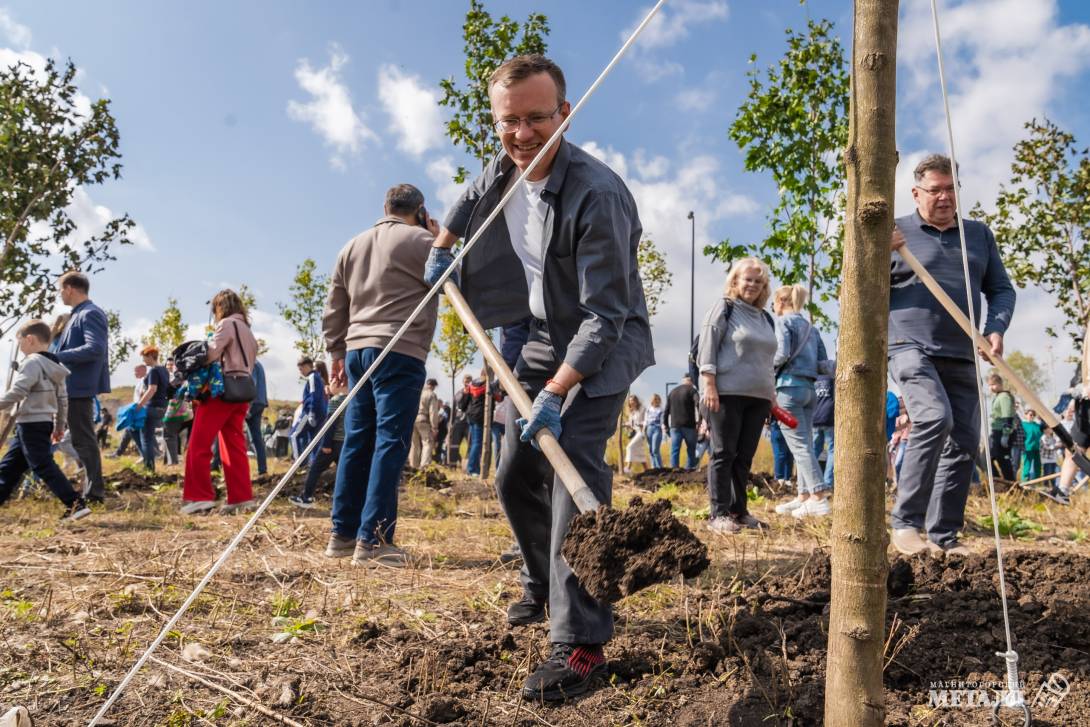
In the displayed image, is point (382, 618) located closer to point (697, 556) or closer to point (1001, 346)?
point (697, 556)

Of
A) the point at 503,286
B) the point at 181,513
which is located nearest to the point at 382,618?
the point at 503,286

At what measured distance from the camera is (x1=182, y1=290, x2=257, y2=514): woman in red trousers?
20.4 ft

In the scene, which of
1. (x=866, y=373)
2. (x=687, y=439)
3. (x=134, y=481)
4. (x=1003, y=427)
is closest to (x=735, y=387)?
(x=866, y=373)

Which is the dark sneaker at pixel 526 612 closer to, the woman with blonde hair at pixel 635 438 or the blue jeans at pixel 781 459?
the blue jeans at pixel 781 459

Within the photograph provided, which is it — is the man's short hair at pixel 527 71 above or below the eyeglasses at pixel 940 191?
below

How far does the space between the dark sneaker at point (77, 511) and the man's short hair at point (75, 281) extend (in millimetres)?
1812

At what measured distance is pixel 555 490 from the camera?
2.53 m

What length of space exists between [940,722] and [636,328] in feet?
4.79

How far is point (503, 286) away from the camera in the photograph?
319 centimetres

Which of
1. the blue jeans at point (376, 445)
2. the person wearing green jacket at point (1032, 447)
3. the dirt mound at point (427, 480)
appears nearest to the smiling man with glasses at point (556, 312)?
the blue jeans at point (376, 445)

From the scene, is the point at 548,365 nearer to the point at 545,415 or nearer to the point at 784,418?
the point at 545,415

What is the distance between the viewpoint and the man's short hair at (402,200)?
4.79m

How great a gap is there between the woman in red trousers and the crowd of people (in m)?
0.02

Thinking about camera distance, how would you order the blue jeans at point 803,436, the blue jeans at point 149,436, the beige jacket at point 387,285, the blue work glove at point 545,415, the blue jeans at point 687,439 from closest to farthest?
the blue work glove at point 545,415
the beige jacket at point 387,285
the blue jeans at point 803,436
the blue jeans at point 149,436
the blue jeans at point 687,439
